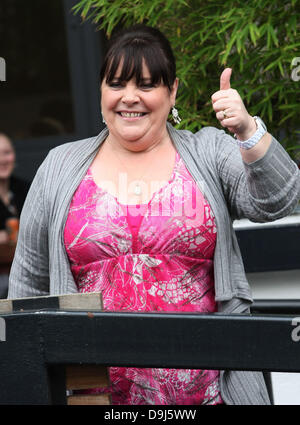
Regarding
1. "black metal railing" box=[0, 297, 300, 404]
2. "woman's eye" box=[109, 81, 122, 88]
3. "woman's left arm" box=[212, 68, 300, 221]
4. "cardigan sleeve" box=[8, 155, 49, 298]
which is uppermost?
"woman's eye" box=[109, 81, 122, 88]

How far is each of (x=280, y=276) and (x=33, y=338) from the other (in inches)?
66.3

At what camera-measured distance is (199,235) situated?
1.77 meters

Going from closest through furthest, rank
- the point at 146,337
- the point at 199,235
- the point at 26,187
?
the point at 146,337
the point at 199,235
the point at 26,187

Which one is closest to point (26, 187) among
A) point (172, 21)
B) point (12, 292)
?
point (172, 21)

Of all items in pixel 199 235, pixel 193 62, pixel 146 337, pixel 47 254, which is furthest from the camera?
pixel 193 62

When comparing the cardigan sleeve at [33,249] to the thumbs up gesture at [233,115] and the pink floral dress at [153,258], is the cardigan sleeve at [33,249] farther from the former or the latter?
the thumbs up gesture at [233,115]

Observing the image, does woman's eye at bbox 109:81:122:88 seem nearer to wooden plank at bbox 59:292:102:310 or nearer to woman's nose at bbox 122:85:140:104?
woman's nose at bbox 122:85:140:104

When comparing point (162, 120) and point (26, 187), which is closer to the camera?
point (162, 120)

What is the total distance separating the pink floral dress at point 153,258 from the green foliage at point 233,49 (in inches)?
37.4

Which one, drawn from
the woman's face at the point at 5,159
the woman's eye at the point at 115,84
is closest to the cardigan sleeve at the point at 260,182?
the woman's eye at the point at 115,84

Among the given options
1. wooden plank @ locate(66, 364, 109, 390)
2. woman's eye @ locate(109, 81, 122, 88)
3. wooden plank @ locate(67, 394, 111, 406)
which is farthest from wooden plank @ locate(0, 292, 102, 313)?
woman's eye @ locate(109, 81, 122, 88)

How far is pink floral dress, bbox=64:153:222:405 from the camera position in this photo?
5.81 feet

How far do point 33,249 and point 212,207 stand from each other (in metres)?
0.41
